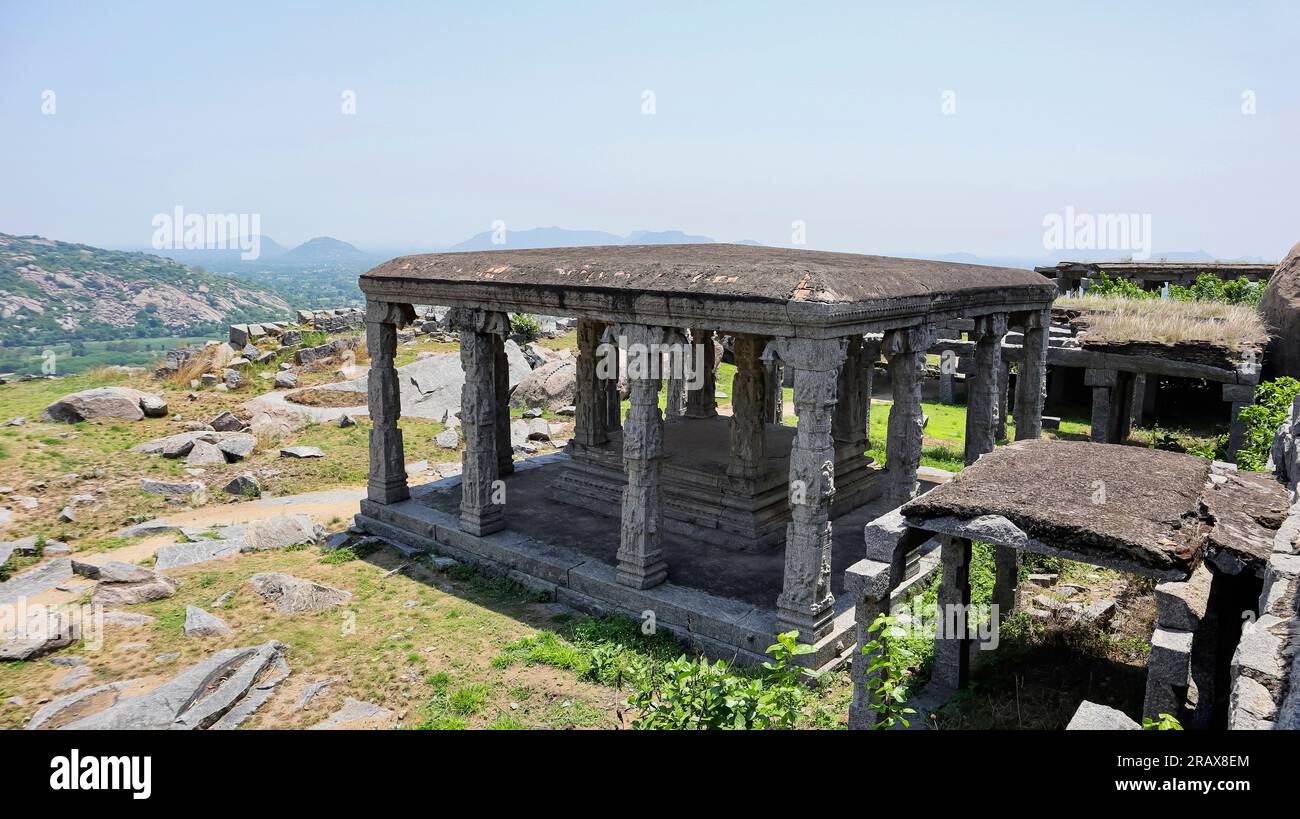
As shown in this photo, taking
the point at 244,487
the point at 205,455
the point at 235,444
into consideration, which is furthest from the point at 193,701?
the point at 235,444

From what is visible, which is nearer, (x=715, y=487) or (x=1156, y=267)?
(x=715, y=487)

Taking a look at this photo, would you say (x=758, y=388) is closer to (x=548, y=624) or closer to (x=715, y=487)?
(x=715, y=487)

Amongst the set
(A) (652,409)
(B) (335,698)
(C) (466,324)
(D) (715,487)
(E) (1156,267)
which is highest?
(E) (1156,267)

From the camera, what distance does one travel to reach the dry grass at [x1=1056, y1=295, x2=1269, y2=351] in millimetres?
18875

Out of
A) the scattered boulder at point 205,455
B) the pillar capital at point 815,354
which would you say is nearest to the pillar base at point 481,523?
the pillar capital at point 815,354

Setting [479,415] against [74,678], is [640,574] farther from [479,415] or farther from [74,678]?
[74,678]

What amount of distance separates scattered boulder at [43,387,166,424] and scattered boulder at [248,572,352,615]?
1240 cm

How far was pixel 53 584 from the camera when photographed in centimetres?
1257

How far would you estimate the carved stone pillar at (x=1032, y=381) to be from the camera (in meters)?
14.9

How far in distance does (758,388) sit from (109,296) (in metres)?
119

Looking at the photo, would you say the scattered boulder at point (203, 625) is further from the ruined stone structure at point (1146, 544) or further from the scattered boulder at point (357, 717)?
the ruined stone structure at point (1146, 544)

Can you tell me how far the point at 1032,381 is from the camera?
15078 millimetres

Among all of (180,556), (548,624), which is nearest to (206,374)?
(180,556)

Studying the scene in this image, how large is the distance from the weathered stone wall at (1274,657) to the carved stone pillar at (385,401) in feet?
41.4
